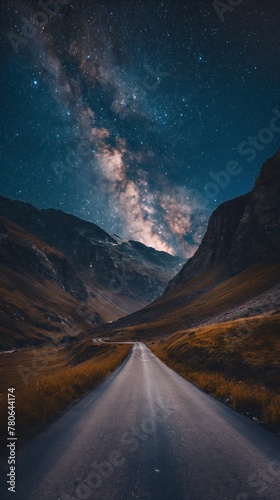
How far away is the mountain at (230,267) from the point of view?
82438 mm

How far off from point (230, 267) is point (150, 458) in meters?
125

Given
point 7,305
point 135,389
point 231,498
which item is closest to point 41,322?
point 7,305

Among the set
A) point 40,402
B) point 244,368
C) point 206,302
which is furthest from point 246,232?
point 40,402

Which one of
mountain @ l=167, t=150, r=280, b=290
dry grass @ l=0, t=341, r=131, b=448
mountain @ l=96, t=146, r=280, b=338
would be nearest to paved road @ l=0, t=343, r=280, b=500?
dry grass @ l=0, t=341, r=131, b=448

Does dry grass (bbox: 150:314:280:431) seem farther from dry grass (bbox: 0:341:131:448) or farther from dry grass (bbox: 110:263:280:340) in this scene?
dry grass (bbox: 110:263:280:340)

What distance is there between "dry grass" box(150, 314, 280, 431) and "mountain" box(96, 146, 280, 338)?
45154mm

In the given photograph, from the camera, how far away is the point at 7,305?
157250 mm

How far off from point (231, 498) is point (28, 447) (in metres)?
4.72

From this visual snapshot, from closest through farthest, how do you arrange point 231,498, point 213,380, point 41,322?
point 231,498, point 213,380, point 41,322

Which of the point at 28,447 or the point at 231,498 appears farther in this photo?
the point at 28,447

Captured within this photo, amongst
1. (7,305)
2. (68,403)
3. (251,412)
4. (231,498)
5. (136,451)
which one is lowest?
(251,412)

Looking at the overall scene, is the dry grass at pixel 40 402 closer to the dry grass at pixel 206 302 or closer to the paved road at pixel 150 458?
the paved road at pixel 150 458

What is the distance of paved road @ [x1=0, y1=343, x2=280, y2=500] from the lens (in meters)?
4.36

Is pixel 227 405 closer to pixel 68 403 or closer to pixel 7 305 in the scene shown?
pixel 68 403
